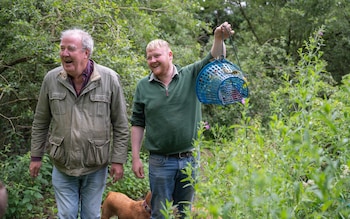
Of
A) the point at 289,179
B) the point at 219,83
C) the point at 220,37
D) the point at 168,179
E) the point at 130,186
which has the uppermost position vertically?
the point at 220,37

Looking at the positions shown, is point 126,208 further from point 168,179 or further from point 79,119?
point 79,119

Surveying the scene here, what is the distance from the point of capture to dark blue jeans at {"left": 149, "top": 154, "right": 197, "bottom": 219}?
3.84 meters

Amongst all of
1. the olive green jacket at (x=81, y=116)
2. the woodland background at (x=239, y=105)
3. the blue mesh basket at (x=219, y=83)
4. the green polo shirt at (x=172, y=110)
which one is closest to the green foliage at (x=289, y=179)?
the woodland background at (x=239, y=105)

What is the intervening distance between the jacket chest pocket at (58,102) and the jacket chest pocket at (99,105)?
199 millimetres

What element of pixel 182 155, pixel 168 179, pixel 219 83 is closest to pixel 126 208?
pixel 168 179

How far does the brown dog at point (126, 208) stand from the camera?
4.53 m

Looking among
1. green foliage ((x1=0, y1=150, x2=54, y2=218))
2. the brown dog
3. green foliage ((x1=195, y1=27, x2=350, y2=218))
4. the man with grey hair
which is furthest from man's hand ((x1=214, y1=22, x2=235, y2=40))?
green foliage ((x1=0, y1=150, x2=54, y2=218))

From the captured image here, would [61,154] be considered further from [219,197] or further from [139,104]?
[219,197]

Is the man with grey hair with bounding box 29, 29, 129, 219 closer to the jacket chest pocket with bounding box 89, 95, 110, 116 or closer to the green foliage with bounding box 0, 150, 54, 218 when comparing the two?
the jacket chest pocket with bounding box 89, 95, 110, 116

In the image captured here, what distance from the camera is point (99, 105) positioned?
3.73 m

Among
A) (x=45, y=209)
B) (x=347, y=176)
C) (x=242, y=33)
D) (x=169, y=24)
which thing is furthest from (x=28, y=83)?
(x=242, y=33)

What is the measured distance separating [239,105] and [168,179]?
256 centimetres

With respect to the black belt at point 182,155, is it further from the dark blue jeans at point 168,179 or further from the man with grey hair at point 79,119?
the man with grey hair at point 79,119

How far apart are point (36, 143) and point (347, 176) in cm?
262
